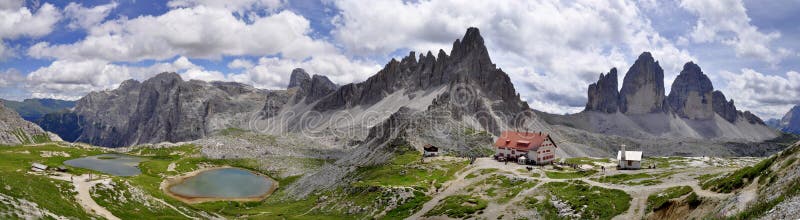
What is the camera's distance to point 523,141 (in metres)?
122

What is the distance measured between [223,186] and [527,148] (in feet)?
353

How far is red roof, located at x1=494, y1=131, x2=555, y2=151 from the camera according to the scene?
117m

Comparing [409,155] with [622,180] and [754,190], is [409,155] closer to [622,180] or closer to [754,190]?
[622,180]

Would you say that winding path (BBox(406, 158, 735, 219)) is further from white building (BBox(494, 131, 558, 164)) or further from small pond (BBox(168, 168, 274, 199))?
small pond (BBox(168, 168, 274, 199))

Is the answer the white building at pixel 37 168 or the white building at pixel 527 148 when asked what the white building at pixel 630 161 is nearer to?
the white building at pixel 527 148

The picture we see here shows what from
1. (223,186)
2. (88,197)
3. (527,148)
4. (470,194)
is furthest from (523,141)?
(223,186)

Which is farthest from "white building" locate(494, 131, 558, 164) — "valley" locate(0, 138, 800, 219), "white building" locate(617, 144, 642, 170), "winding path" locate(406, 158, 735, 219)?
"white building" locate(617, 144, 642, 170)

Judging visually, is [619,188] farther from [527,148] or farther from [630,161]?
[527,148]

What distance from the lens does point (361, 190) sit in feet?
342

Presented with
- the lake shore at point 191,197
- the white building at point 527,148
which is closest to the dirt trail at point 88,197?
the lake shore at point 191,197

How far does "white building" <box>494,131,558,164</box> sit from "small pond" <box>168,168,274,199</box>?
7902 centimetres

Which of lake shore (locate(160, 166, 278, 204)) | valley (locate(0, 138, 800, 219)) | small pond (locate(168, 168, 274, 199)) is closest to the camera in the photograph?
valley (locate(0, 138, 800, 219))

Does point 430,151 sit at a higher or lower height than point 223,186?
higher

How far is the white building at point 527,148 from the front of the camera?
382 feet
